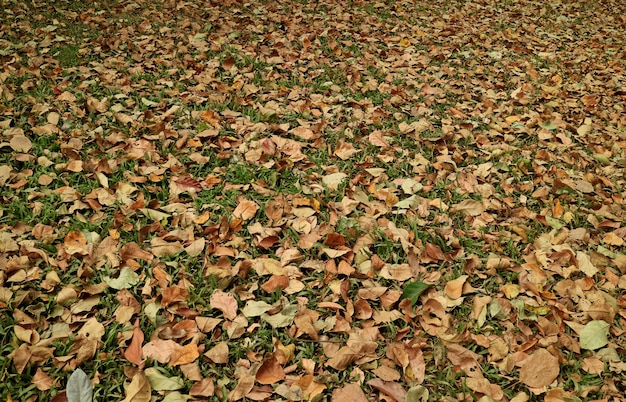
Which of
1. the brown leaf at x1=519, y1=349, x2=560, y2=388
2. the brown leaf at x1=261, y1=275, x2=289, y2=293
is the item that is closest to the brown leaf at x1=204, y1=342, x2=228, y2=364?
the brown leaf at x1=261, y1=275, x2=289, y2=293

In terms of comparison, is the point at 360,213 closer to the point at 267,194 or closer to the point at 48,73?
the point at 267,194

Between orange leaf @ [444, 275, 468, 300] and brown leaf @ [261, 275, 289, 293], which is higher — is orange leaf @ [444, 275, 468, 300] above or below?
below

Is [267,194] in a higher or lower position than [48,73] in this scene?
lower

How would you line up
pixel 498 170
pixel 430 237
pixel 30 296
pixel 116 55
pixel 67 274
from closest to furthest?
pixel 30 296, pixel 67 274, pixel 430 237, pixel 498 170, pixel 116 55

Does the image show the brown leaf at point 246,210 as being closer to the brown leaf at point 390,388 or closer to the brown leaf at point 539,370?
the brown leaf at point 390,388

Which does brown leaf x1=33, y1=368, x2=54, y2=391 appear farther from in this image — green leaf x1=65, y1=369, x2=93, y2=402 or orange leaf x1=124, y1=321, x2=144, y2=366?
orange leaf x1=124, y1=321, x2=144, y2=366

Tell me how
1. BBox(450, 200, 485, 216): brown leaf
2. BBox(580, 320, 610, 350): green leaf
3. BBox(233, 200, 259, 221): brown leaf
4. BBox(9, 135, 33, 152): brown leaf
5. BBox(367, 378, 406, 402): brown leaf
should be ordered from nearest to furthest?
BBox(367, 378, 406, 402): brown leaf, BBox(580, 320, 610, 350): green leaf, BBox(233, 200, 259, 221): brown leaf, BBox(450, 200, 485, 216): brown leaf, BBox(9, 135, 33, 152): brown leaf

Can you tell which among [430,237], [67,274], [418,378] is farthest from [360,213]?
[67,274]

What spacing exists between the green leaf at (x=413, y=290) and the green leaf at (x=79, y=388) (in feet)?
4.54

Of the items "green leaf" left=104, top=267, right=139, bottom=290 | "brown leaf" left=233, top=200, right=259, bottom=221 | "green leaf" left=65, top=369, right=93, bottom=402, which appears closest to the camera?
"green leaf" left=65, top=369, right=93, bottom=402

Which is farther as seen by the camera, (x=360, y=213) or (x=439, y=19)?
(x=439, y=19)

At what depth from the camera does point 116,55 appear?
4.22m

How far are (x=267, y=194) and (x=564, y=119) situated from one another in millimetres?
2613

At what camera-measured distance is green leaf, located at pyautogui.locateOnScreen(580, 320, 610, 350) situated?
6.82 feet
